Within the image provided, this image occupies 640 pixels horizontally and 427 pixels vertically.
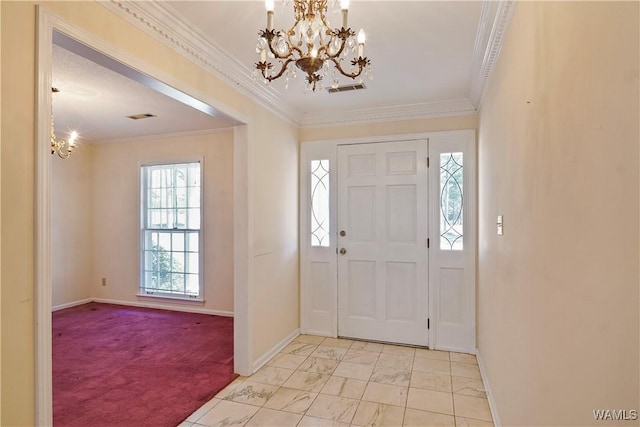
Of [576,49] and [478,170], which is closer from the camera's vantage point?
[576,49]

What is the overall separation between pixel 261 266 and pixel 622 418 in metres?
2.66

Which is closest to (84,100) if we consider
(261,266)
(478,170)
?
(261,266)

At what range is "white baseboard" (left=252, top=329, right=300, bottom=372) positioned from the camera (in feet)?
9.84

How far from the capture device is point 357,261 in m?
3.71

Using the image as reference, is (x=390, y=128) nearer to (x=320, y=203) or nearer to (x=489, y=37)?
(x=320, y=203)

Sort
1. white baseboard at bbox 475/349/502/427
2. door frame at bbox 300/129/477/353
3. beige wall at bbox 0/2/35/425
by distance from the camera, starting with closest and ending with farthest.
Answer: beige wall at bbox 0/2/35/425 → white baseboard at bbox 475/349/502/427 → door frame at bbox 300/129/477/353

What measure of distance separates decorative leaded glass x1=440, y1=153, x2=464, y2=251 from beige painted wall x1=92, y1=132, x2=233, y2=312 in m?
2.76

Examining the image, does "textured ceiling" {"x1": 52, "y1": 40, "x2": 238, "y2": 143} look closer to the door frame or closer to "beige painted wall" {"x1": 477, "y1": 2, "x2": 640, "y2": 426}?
the door frame

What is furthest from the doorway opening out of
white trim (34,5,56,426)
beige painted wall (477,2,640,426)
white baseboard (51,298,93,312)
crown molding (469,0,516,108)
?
white baseboard (51,298,93,312)

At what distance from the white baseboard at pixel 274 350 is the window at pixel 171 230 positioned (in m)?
1.73

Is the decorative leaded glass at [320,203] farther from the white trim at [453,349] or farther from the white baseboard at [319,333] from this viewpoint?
the white trim at [453,349]

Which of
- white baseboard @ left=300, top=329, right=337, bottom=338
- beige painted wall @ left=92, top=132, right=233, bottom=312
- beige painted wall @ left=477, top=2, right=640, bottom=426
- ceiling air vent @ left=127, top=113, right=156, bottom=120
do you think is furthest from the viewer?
beige painted wall @ left=92, top=132, right=233, bottom=312

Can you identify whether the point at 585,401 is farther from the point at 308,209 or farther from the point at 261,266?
the point at 308,209

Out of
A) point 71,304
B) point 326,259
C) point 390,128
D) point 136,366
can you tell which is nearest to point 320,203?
point 326,259
